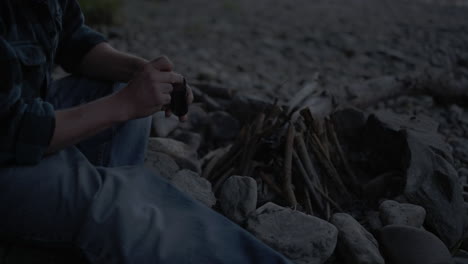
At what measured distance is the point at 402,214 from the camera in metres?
2.06

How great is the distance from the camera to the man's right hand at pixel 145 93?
1.70 meters

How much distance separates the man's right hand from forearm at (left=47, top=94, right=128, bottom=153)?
0.02 meters

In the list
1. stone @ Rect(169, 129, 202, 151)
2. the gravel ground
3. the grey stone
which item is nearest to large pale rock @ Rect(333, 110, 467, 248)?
the grey stone

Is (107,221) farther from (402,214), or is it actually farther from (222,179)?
(402,214)

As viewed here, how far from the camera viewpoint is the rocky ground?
1.92 m

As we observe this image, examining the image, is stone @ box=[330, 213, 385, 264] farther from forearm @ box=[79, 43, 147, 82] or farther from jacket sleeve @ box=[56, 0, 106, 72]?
jacket sleeve @ box=[56, 0, 106, 72]

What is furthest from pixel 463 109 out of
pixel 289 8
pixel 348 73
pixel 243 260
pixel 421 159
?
pixel 289 8

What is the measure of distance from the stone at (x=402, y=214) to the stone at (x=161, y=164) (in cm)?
97

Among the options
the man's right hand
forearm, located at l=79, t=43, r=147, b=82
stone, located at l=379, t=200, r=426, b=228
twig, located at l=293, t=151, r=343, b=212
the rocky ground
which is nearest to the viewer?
the man's right hand

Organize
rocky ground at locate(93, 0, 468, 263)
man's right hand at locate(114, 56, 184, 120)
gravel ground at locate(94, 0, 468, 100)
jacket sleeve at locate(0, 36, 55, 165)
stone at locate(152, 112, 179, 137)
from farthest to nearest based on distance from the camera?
gravel ground at locate(94, 0, 468, 100) → stone at locate(152, 112, 179, 137) → rocky ground at locate(93, 0, 468, 263) → man's right hand at locate(114, 56, 184, 120) → jacket sleeve at locate(0, 36, 55, 165)

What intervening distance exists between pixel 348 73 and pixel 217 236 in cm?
367

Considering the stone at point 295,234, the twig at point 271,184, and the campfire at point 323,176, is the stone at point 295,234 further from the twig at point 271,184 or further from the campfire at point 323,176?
the twig at point 271,184

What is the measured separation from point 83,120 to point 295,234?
863 mm

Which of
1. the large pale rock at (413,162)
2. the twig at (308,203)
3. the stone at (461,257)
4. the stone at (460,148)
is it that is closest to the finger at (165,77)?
the twig at (308,203)
